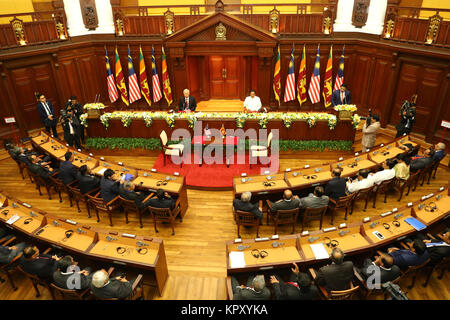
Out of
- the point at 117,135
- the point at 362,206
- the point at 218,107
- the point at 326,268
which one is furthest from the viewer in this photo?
the point at 218,107

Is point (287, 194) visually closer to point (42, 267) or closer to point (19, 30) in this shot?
point (42, 267)

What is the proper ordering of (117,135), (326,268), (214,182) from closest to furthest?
(326,268) → (214,182) → (117,135)

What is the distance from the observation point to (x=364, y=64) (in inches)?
479

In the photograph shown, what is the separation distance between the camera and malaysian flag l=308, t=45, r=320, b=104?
1198 cm

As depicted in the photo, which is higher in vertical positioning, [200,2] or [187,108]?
[200,2]

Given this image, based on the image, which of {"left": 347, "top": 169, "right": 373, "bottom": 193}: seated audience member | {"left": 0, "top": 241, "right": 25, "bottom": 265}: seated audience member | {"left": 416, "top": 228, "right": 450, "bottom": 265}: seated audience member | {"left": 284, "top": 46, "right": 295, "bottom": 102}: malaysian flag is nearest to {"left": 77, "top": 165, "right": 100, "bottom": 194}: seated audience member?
{"left": 0, "top": 241, "right": 25, "bottom": 265}: seated audience member

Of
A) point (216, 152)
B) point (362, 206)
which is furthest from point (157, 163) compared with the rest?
point (362, 206)

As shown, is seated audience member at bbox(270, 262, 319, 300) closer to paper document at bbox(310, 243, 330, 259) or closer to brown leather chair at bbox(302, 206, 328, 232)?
paper document at bbox(310, 243, 330, 259)

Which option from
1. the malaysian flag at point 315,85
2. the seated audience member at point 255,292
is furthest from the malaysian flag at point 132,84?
the seated audience member at point 255,292

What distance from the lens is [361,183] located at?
7105mm

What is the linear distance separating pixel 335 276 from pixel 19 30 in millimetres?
12264

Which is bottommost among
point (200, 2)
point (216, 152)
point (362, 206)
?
point (362, 206)

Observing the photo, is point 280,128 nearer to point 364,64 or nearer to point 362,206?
point 362,206

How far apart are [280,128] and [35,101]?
30.4 ft
